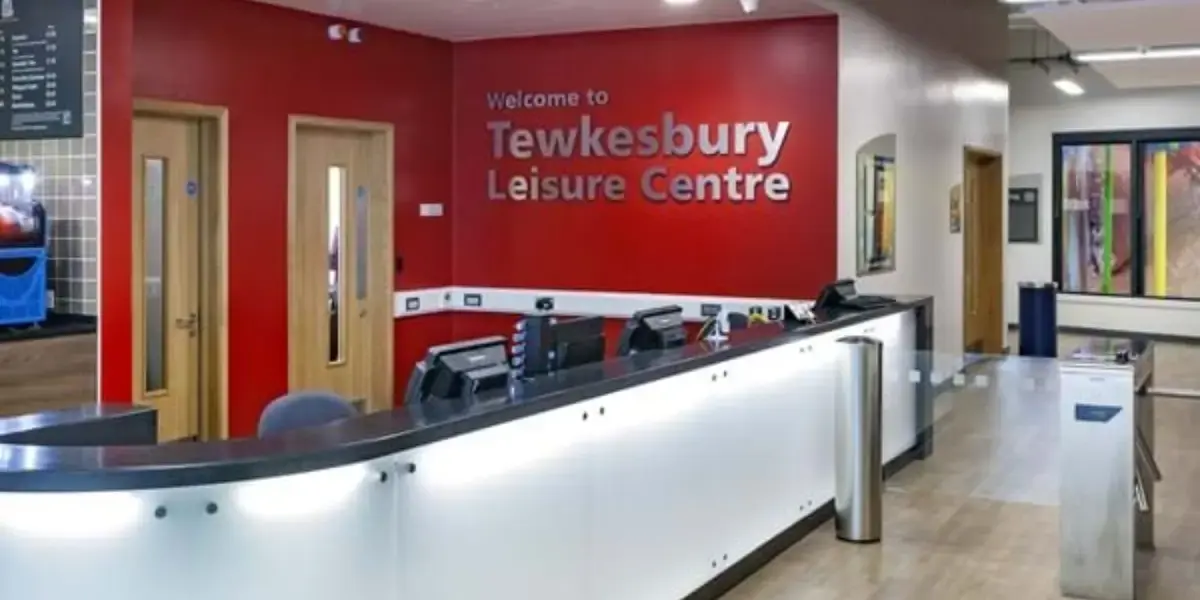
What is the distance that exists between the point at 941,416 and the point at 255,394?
4.19 m

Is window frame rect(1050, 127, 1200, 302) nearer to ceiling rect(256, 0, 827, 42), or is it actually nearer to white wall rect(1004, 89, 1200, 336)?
white wall rect(1004, 89, 1200, 336)

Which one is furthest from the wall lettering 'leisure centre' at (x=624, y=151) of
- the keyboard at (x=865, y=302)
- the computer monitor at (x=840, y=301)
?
the computer monitor at (x=840, y=301)

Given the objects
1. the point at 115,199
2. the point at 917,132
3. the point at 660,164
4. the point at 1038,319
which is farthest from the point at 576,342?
the point at 1038,319

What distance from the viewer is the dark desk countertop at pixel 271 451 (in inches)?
107

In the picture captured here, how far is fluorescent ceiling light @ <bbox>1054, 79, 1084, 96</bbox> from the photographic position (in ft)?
45.5

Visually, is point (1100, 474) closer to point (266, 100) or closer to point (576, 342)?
point (576, 342)

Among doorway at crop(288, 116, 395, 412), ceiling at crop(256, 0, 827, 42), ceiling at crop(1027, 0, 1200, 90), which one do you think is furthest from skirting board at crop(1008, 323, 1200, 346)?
doorway at crop(288, 116, 395, 412)

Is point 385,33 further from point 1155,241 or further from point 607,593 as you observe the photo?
point 1155,241

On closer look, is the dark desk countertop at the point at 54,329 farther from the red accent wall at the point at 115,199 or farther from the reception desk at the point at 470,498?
the reception desk at the point at 470,498

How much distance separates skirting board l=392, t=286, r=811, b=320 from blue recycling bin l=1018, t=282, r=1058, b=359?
4633 millimetres

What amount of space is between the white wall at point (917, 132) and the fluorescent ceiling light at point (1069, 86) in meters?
2.50

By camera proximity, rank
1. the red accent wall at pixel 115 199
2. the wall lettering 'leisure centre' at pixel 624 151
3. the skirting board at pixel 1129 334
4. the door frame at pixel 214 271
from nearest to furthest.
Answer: the red accent wall at pixel 115 199
the door frame at pixel 214 271
the wall lettering 'leisure centre' at pixel 624 151
the skirting board at pixel 1129 334

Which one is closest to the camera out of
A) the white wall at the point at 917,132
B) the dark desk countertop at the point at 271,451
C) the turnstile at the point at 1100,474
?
the dark desk countertop at the point at 271,451

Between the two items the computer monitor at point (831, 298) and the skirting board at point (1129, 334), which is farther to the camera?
the skirting board at point (1129, 334)
